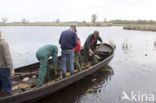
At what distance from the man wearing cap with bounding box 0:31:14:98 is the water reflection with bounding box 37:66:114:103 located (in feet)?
5.66

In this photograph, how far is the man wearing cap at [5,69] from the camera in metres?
4.50

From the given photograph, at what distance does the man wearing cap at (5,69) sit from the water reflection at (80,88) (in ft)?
5.66

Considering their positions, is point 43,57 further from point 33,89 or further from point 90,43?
point 90,43

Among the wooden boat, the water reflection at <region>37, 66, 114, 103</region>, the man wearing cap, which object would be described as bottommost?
the water reflection at <region>37, 66, 114, 103</region>

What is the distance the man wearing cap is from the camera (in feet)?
14.8

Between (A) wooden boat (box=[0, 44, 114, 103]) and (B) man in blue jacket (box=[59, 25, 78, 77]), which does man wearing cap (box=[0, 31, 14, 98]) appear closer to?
(A) wooden boat (box=[0, 44, 114, 103])

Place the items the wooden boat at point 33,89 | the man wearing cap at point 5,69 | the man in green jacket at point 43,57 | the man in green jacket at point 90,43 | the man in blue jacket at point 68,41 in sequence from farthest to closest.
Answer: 1. the man in green jacket at point 90,43
2. the man in blue jacket at point 68,41
3. the man in green jacket at point 43,57
4. the wooden boat at point 33,89
5. the man wearing cap at point 5,69

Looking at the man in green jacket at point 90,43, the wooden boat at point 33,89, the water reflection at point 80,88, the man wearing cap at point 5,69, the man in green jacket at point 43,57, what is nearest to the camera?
the man wearing cap at point 5,69

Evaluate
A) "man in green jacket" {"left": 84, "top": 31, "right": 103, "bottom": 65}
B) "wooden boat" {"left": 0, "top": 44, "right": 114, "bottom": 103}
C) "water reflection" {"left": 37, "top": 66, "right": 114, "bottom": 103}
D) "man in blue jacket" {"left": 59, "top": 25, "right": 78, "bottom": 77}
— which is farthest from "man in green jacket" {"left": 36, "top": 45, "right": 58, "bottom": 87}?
"man in green jacket" {"left": 84, "top": 31, "right": 103, "bottom": 65}

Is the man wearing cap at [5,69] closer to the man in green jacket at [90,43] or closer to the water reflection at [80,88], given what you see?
the water reflection at [80,88]

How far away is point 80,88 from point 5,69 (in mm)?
3873

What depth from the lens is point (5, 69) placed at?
15.4ft

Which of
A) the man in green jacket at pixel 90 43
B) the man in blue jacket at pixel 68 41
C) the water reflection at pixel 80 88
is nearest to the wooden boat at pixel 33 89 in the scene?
the water reflection at pixel 80 88

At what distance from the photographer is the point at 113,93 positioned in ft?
24.2
